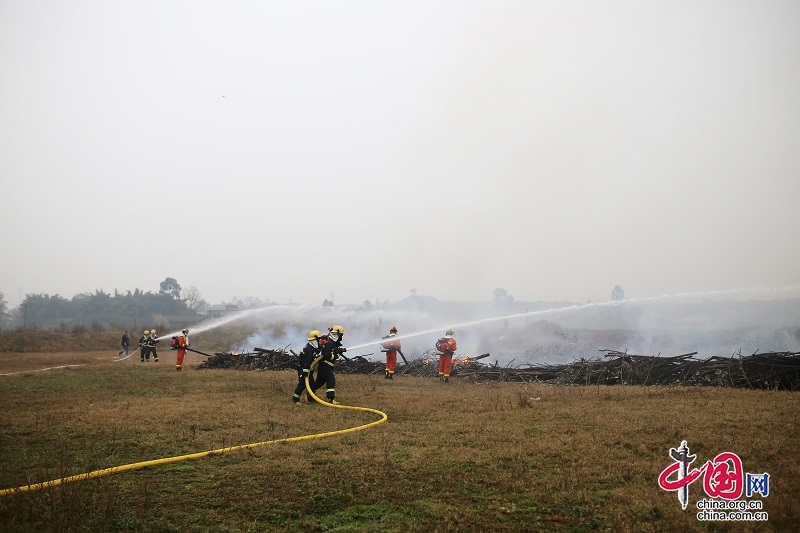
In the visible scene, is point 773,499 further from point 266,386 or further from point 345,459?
point 266,386

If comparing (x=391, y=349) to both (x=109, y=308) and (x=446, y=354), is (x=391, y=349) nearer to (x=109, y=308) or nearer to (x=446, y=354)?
(x=446, y=354)

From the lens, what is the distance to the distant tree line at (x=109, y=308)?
85875mm

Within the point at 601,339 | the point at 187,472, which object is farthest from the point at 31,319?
the point at 187,472

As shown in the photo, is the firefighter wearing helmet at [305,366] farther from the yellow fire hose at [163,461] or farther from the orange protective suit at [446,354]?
the orange protective suit at [446,354]

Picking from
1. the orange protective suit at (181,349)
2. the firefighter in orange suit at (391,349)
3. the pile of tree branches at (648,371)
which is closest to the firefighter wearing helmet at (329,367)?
the firefighter in orange suit at (391,349)

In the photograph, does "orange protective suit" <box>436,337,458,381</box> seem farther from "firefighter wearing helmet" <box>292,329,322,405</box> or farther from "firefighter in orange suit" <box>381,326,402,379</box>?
"firefighter wearing helmet" <box>292,329,322,405</box>

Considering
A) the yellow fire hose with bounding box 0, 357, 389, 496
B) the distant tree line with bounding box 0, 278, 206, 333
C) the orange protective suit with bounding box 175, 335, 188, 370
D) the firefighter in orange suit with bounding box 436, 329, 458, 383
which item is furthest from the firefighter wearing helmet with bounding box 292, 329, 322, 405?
the distant tree line with bounding box 0, 278, 206, 333

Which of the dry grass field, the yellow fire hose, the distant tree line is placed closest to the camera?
the dry grass field

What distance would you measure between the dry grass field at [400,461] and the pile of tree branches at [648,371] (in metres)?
2.18

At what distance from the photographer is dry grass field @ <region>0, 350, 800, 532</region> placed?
5656 mm

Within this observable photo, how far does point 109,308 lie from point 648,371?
9244cm

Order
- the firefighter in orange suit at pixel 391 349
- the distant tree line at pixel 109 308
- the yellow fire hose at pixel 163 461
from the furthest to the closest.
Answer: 1. the distant tree line at pixel 109 308
2. the firefighter in orange suit at pixel 391 349
3. the yellow fire hose at pixel 163 461

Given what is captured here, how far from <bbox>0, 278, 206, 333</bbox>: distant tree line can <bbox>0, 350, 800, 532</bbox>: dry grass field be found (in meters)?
74.4

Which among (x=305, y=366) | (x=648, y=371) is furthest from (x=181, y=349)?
(x=648, y=371)
